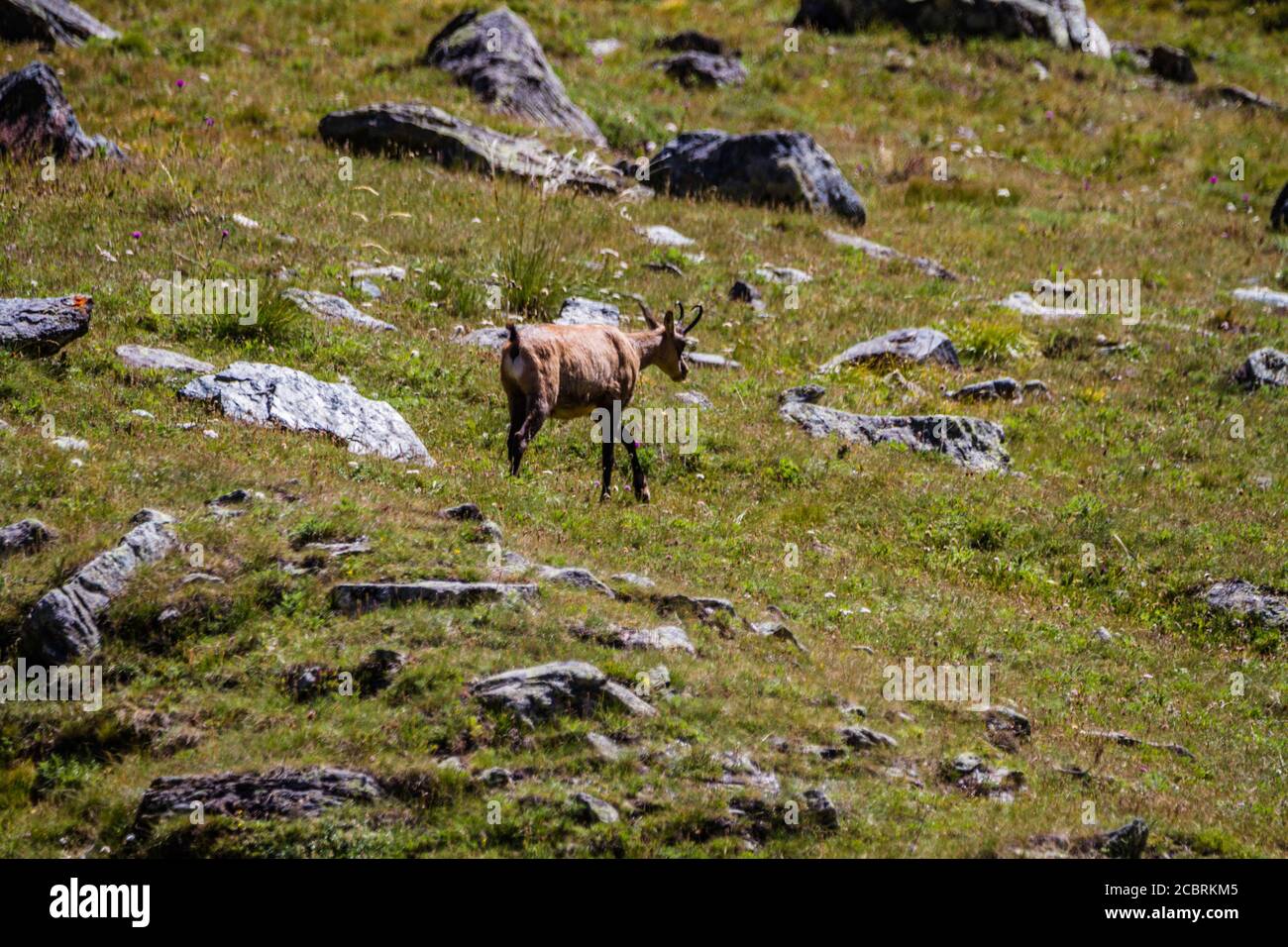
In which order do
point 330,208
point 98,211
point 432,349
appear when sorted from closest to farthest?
point 432,349 → point 98,211 → point 330,208

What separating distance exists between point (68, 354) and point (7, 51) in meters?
19.2

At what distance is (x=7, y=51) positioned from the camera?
99.2ft

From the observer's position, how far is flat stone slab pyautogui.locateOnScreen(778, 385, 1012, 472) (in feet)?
61.1

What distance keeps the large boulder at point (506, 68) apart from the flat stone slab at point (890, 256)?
7.07 meters

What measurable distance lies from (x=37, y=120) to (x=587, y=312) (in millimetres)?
10555

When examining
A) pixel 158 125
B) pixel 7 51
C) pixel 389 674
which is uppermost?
pixel 7 51

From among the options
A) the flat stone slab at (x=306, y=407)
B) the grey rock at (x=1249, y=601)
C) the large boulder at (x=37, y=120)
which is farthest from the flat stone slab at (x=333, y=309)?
the grey rock at (x=1249, y=601)

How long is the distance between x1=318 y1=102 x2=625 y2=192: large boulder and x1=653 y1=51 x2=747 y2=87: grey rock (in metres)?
10.3

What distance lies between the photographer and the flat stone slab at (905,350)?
21.7m

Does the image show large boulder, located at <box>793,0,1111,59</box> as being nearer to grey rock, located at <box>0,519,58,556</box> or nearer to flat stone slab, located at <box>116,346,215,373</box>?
flat stone slab, located at <box>116,346,215,373</box>

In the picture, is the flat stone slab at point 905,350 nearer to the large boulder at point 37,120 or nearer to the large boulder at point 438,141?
the large boulder at point 438,141

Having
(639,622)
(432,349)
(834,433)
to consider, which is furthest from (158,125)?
(639,622)

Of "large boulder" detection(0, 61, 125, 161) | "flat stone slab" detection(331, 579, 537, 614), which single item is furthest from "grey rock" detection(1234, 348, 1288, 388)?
"large boulder" detection(0, 61, 125, 161)
